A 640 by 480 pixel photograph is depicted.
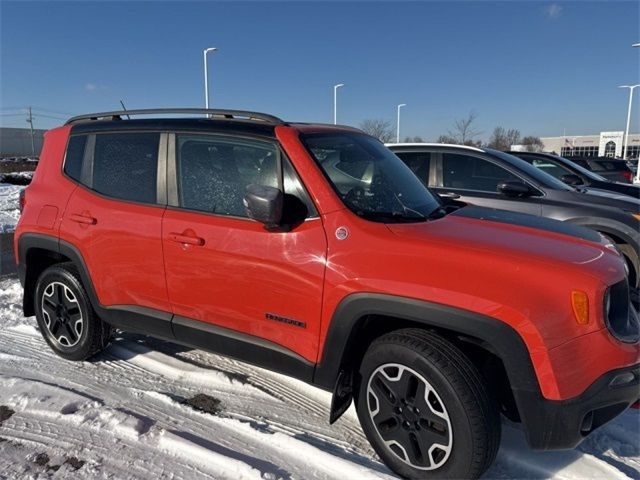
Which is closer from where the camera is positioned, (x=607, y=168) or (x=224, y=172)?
(x=224, y=172)

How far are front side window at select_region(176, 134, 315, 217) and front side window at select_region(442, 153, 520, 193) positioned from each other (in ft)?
12.7

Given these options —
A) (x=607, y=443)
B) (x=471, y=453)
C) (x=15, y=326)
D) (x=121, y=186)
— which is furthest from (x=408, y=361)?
(x=15, y=326)

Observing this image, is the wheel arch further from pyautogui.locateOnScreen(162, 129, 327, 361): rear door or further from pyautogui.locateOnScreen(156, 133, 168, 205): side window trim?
pyautogui.locateOnScreen(156, 133, 168, 205): side window trim

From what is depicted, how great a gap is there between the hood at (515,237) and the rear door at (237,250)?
57cm

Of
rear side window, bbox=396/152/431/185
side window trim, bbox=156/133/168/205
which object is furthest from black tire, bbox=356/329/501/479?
rear side window, bbox=396/152/431/185

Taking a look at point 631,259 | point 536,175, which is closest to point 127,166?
point 536,175

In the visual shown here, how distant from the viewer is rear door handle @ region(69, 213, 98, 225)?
3.48 metres

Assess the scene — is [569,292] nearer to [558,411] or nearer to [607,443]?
[558,411]

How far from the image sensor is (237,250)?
283 cm

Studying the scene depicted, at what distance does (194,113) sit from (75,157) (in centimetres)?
111

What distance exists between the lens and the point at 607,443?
288 cm

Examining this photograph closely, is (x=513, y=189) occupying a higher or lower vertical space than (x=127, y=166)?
lower

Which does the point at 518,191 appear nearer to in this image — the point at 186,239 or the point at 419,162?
the point at 419,162

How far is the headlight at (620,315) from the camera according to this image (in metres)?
2.27
